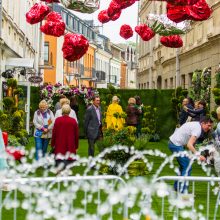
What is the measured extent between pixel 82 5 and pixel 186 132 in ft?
13.2

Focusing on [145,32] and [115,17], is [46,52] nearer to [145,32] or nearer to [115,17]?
[145,32]

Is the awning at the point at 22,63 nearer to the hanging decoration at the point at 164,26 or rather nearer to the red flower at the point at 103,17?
the hanging decoration at the point at 164,26

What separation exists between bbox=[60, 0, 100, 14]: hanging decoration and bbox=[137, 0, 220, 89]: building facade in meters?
6.66

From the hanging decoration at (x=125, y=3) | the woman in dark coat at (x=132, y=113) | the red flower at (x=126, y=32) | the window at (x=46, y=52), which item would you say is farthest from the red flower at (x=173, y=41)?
the window at (x=46, y=52)

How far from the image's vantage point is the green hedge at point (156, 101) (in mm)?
33312

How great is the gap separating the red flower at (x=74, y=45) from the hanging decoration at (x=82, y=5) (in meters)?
1.43

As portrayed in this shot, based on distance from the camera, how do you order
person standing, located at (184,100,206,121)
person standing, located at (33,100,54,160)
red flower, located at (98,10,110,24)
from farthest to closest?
person standing, located at (184,100,206,121)
person standing, located at (33,100,54,160)
red flower, located at (98,10,110,24)

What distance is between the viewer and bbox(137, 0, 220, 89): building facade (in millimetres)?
27778

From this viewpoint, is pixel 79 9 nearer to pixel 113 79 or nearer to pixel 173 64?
pixel 173 64

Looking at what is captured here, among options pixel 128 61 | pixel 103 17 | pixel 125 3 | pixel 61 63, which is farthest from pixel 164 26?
pixel 128 61

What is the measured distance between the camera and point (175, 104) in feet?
103

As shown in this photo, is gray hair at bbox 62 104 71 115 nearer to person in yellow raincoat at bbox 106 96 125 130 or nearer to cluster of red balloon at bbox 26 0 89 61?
cluster of red balloon at bbox 26 0 89 61

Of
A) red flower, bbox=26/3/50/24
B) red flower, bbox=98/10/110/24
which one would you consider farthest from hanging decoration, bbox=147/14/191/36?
red flower, bbox=26/3/50/24

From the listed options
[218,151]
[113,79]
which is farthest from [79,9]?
[113,79]
